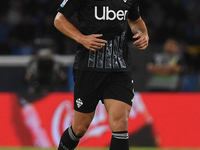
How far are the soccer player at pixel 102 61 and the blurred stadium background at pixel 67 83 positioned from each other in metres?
2.28

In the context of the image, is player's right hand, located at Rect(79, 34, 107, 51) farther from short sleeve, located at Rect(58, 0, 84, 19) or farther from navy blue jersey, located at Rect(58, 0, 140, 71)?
short sleeve, located at Rect(58, 0, 84, 19)

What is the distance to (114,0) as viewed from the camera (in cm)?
374

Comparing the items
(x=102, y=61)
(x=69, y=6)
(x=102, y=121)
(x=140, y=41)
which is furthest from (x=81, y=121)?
(x=102, y=121)

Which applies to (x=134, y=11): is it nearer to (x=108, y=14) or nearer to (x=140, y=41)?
(x=140, y=41)

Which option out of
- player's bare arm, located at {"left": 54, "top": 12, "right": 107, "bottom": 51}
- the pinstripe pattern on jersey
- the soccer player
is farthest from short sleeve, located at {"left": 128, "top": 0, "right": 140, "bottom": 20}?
player's bare arm, located at {"left": 54, "top": 12, "right": 107, "bottom": 51}

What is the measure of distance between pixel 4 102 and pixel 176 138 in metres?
2.54

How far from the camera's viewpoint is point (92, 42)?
11.7 feet

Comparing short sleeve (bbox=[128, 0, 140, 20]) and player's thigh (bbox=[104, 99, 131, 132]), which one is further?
short sleeve (bbox=[128, 0, 140, 20])

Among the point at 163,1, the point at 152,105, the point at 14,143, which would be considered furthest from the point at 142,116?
the point at 163,1

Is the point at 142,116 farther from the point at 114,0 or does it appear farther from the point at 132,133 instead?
the point at 114,0

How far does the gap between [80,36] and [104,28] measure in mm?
A: 231

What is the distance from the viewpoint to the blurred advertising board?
6.09 m

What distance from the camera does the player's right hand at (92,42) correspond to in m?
3.57

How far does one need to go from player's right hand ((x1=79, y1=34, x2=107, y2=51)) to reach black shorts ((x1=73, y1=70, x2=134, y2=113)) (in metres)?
0.30
